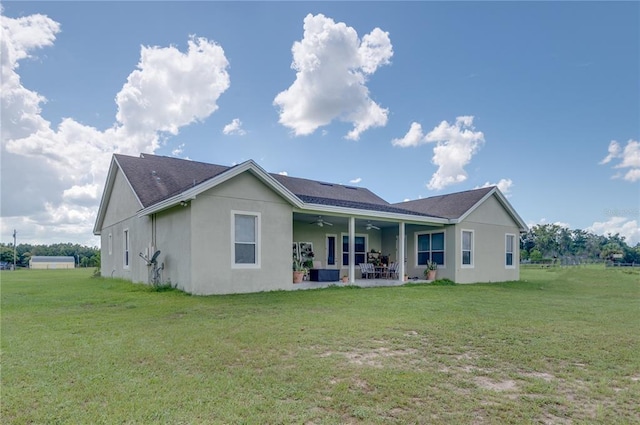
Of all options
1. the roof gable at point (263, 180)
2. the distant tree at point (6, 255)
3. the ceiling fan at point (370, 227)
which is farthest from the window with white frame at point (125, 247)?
the distant tree at point (6, 255)

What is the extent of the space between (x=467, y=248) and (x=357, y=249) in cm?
502

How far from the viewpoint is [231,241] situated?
35.1ft

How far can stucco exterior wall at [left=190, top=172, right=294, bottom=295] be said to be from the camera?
10138mm

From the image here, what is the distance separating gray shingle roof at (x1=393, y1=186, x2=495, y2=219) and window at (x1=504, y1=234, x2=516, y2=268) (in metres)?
3.00

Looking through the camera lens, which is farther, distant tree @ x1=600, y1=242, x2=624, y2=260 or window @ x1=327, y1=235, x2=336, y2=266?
distant tree @ x1=600, y1=242, x2=624, y2=260

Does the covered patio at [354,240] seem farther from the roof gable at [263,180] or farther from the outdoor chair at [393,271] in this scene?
the roof gable at [263,180]

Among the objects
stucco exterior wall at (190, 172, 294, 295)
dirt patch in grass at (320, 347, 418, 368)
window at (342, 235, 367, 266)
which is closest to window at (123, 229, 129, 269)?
stucco exterior wall at (190, 172, 294, 295)

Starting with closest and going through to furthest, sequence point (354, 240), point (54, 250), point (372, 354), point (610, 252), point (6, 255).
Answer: point (372, 354), point (354, 240), point (610, 252), point (6, 255), point (54, 250)

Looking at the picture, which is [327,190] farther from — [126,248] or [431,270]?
[126,248]

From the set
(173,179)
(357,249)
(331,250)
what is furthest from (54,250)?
(357,249)

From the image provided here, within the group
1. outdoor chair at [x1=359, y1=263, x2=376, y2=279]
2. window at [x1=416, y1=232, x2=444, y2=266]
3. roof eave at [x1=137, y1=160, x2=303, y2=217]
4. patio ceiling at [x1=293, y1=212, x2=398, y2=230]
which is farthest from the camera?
outdoor chair at [x1=359, y1=263, x2=376, y2=279]

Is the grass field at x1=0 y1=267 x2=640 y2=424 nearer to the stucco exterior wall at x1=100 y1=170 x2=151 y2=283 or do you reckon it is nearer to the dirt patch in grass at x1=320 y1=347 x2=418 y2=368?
the dirt patch in grass at x1=320 y1=347 x2=418 y2=368

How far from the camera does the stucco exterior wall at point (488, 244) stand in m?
16.3

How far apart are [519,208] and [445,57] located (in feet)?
27.6
